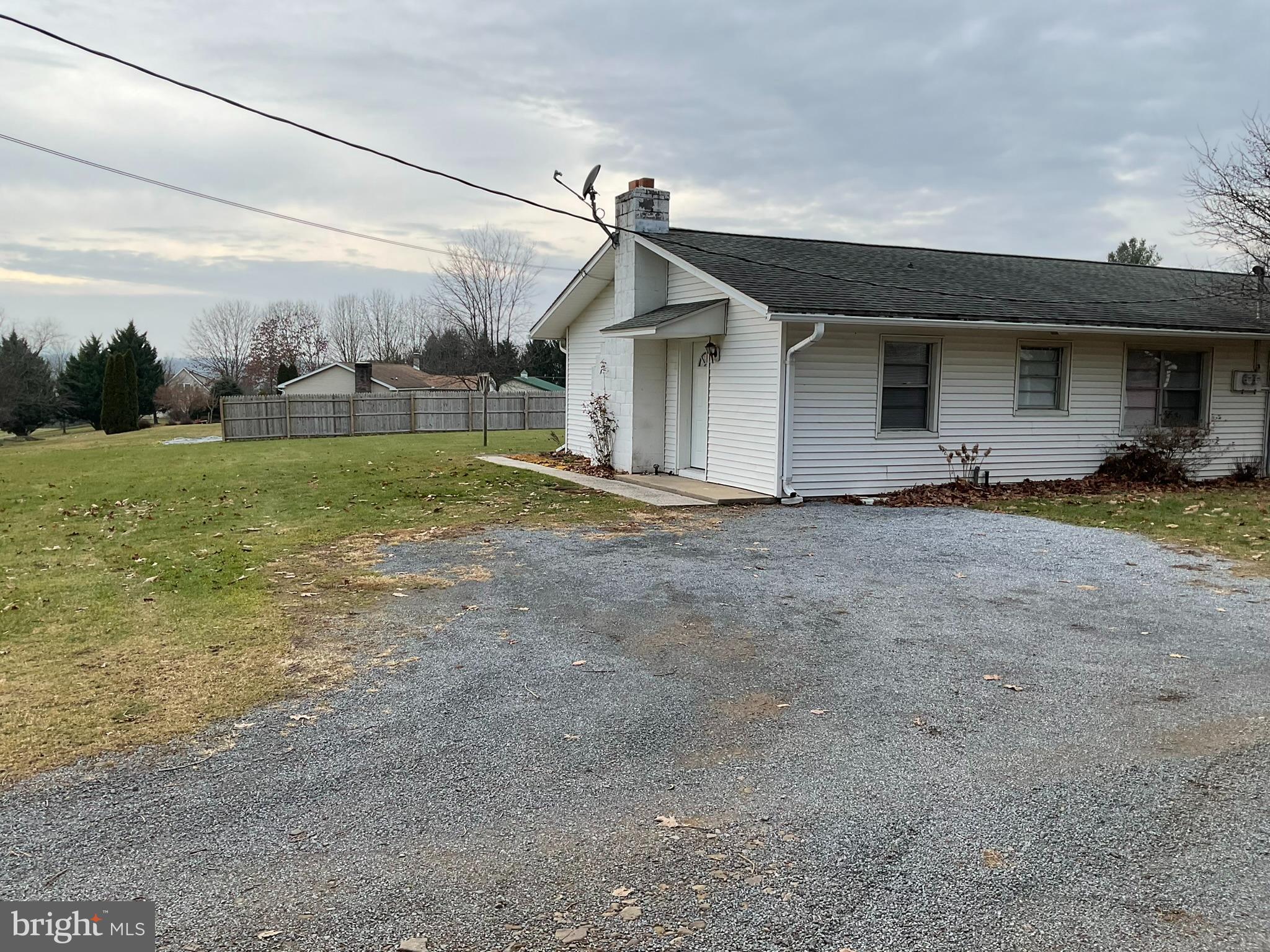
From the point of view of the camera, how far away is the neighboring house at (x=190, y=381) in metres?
55.2

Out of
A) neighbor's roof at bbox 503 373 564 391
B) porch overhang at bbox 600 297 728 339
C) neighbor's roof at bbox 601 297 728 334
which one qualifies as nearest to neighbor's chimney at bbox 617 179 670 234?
neighbor's roof at bbox 601 297 728 334

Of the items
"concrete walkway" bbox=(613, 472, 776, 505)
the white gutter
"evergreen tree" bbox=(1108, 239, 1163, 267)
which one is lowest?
"concrete walkway" bbox=(613, 472, 776, 505)

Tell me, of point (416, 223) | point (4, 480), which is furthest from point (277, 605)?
→ point (416, 223)

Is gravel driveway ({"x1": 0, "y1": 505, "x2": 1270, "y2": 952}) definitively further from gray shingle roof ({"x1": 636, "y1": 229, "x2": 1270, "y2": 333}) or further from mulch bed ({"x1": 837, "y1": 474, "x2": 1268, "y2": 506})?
gray shingle roof ({"x1": 636, "y1": 229, "x2": 1270, "y2": 333})

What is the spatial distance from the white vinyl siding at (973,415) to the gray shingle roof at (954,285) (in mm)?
466

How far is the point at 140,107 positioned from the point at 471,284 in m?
34.6

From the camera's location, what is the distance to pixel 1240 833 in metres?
3.18

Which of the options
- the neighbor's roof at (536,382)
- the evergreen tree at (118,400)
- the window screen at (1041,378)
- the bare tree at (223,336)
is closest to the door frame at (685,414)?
the window screen at (1041,378)

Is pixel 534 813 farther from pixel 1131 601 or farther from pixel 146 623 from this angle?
pixel 1131 601

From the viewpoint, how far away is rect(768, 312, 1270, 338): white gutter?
1115 cm

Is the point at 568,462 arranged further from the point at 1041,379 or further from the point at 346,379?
the point at 346,379

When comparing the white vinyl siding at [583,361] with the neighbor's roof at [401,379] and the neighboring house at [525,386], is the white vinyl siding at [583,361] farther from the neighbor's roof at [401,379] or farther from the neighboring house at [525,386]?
the neighboring house at [525,386]

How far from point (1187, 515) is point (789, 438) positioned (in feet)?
16.5

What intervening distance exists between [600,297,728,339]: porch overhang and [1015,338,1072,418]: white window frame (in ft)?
15.0
